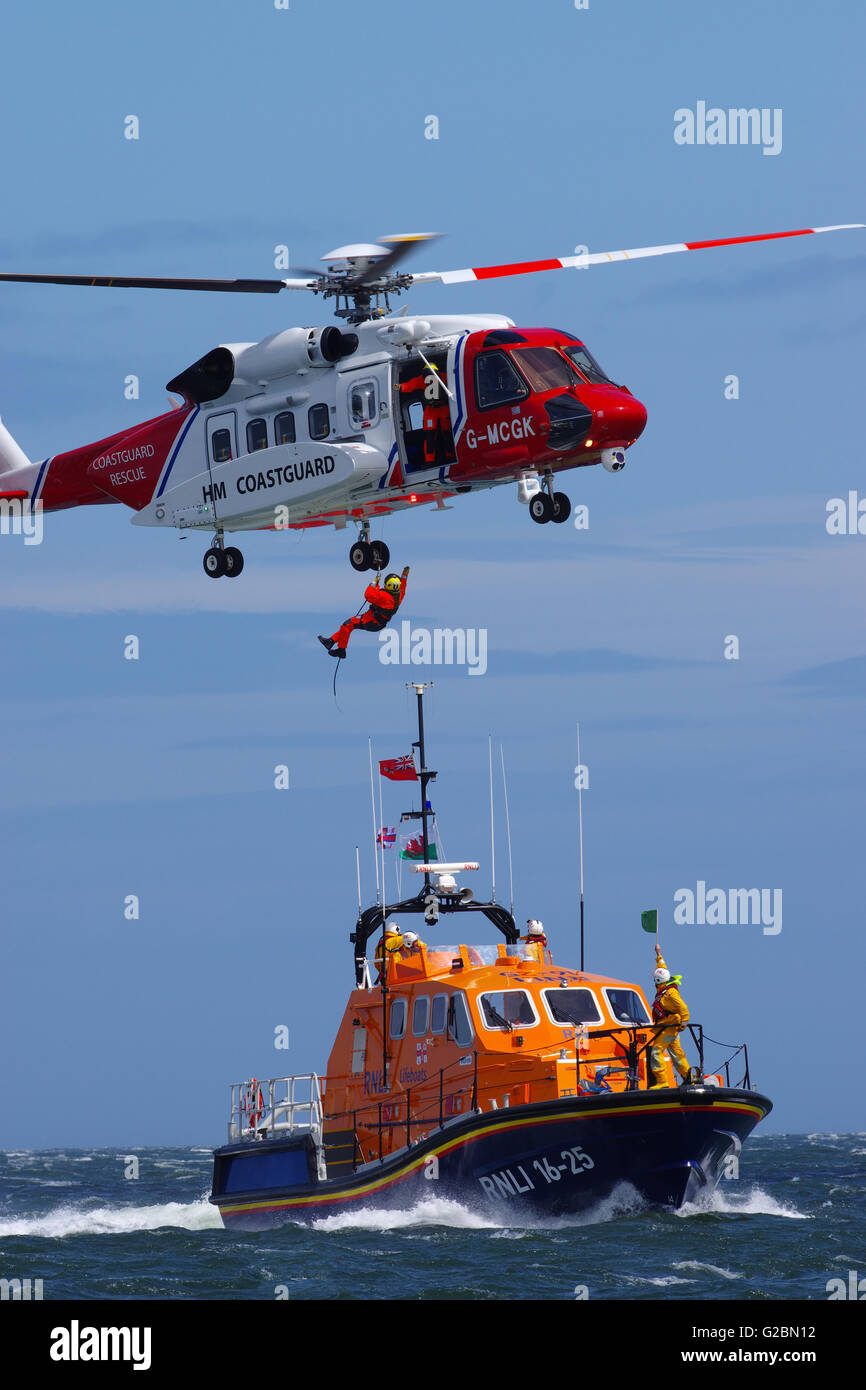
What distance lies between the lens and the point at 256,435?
23.3 m

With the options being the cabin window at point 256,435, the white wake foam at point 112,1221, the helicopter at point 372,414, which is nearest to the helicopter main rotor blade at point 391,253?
the helicopter at point 372,414

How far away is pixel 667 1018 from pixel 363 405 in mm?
8527

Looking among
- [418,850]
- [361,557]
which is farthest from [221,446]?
[418,850]

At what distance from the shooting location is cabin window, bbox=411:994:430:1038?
26750mm

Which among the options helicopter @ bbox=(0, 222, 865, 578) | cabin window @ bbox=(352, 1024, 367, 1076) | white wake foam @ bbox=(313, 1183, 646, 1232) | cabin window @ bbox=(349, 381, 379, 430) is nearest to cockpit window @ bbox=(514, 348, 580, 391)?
helicopter @ bbox=(0, 222, 865, 578)

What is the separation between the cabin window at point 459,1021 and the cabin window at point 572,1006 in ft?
3.66

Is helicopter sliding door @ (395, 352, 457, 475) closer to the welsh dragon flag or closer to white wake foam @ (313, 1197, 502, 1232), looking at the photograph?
the welsh dragon flag

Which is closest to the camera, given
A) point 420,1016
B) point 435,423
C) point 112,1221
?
point 435,423

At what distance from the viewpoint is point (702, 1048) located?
25.0 metres

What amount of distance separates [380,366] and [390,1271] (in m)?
10.9

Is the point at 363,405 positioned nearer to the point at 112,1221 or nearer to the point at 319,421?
the point at 319,421

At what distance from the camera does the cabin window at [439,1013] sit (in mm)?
26375
